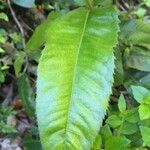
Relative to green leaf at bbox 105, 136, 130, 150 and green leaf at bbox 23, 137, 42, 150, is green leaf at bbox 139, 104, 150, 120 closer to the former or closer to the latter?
green leaf at bbox 105, 136, 130, 150

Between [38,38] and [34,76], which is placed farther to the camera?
[34,76]

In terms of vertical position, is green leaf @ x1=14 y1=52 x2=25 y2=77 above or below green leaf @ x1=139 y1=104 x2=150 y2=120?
above

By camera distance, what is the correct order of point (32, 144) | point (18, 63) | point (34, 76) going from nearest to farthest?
point (32, 144), point (18, 63), point (34, 76)

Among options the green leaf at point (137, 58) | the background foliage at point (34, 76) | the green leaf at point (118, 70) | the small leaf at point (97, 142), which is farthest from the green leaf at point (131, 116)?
the green leaf at point (137, 58)

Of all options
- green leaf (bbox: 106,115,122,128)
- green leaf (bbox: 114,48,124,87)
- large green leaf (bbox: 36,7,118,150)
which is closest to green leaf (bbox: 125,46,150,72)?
green leaf (bbox: 114,48,124,87)

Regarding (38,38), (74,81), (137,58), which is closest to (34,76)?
(38,38)

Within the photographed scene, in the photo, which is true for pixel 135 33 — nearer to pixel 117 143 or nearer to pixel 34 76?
pixel 34 76

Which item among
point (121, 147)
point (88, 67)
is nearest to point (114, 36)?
point (88, 67)

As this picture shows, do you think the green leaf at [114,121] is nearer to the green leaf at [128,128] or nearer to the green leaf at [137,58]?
the green leaf at [128,128]
